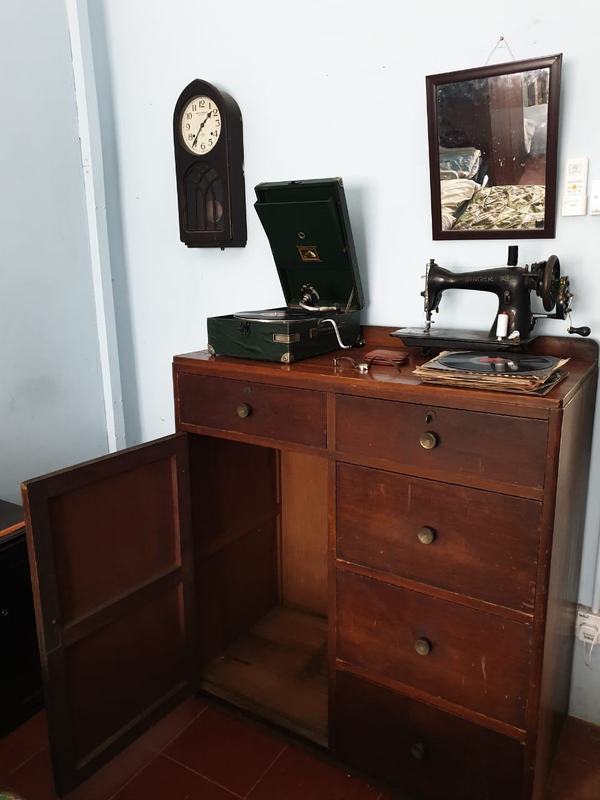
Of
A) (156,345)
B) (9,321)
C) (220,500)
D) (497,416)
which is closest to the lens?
(497,416)

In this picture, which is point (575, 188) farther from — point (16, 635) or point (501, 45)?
point (16, 635)

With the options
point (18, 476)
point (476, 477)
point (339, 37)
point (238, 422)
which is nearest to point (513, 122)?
point (339, 37)

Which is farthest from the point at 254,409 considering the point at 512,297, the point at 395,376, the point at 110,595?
the point at 512,297

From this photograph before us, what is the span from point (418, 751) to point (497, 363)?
0.95 metres

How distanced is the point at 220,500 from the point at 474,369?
0.99m

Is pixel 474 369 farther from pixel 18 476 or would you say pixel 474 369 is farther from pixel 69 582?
pixel 18 476

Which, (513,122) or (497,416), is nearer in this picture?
(497,416)

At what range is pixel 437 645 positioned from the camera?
144 cm

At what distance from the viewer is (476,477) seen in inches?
51.8

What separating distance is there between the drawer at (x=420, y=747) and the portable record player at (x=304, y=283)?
878 millimetres

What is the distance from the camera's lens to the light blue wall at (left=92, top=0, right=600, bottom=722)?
1606mm

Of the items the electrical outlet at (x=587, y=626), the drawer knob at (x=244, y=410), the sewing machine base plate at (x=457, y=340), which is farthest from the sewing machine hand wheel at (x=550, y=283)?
the electrical outlet at (x=587, y=626)

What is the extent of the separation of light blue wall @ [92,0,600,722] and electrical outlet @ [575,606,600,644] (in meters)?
0.05

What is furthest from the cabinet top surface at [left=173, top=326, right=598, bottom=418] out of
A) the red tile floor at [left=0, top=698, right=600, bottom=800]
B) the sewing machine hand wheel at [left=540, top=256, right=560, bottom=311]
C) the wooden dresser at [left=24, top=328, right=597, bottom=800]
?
the red tile floor at [left=0, top=698, right=600, bottom=800]
